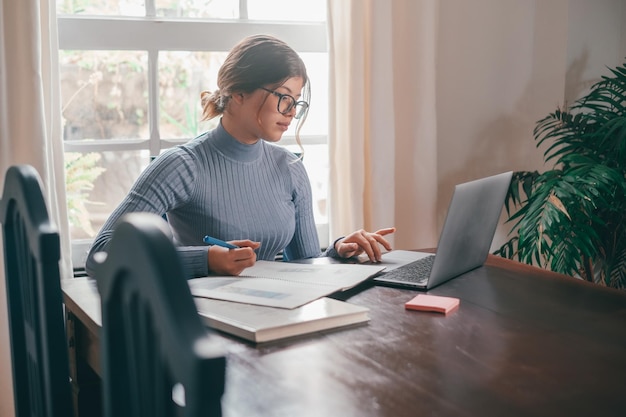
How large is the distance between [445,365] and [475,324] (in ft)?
0.77

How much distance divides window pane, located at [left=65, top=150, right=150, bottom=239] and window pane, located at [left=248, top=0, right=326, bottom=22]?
2.26 ft

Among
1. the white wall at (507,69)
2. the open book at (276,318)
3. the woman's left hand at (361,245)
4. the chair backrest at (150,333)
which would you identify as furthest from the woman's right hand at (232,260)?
the white wall at (507,69)

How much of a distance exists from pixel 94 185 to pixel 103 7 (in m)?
0.61

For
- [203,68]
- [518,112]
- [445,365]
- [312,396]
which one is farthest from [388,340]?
[518,112]

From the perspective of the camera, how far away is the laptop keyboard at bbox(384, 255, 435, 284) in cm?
164

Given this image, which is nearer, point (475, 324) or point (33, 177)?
point (33, 177)

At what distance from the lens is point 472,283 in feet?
5.45

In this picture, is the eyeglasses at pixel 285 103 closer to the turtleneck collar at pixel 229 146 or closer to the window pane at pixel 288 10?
the turtleneck collar at pixel 229 146

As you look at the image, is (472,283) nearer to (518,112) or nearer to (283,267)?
(283,267)

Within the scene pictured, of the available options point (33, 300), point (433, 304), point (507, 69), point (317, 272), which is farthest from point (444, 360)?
point (507, 69)

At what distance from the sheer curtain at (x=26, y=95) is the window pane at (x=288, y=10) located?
74 cm

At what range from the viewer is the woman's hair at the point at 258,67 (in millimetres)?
1984

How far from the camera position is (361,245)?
1875 mm

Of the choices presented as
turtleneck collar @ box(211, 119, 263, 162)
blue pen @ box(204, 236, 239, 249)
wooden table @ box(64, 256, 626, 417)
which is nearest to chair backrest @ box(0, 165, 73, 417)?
wooden table @ box(64, 256, 626, 417)
